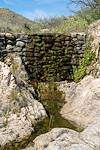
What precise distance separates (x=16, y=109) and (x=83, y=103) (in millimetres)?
1960

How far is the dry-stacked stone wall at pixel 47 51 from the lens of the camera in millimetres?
11750

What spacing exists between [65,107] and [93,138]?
316cm

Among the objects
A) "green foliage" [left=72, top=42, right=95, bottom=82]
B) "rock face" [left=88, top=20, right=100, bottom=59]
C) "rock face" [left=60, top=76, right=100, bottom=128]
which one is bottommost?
"rock face" [left=60, top=76, right=100, bottom=128]

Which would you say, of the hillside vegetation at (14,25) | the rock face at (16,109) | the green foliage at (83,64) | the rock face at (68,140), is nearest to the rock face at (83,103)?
the rock face at (16,109)

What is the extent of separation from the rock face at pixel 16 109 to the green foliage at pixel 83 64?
8.70 ft

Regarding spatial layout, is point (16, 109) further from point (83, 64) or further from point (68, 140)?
point (83, 64)

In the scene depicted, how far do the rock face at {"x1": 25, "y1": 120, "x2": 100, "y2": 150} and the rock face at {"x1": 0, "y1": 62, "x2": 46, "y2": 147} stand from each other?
668mm

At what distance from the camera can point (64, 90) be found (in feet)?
37.2

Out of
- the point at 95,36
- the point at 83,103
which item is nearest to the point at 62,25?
the point at 95,36

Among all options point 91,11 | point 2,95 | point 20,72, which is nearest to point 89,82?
point 20,72

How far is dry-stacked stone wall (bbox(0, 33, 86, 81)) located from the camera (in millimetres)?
11750

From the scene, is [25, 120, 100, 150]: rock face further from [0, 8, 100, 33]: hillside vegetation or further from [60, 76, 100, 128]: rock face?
[0, 8, 100, 33]: hillside vegetation

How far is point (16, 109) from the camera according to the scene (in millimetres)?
8820

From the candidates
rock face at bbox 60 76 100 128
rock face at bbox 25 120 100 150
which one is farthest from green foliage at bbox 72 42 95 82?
rock face at bbox 25 120 100 150
